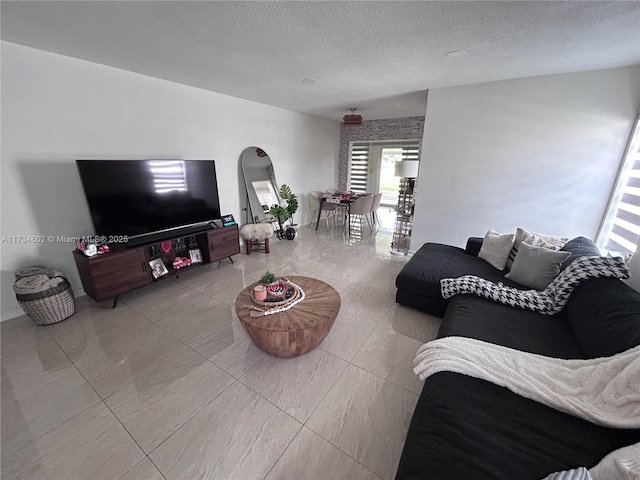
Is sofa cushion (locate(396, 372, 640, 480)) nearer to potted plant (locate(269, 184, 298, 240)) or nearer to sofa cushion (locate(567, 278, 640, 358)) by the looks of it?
sofa cushion (locate(567, 278, 640, 358))

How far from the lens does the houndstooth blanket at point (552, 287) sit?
1.66 m

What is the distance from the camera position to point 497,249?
2.61m

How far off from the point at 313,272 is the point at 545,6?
3.05 metres

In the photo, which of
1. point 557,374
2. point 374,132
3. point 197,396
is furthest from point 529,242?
point 374,132

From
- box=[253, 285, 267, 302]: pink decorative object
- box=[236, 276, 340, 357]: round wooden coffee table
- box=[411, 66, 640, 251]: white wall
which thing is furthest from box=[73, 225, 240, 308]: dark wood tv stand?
box=[411, 66, 640, 251]: white wall

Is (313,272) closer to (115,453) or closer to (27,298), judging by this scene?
(115,453)

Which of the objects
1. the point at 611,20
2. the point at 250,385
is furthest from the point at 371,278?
the point at 611,20

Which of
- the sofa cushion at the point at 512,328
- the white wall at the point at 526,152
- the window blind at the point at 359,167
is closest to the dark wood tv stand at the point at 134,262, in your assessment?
the sofa cushion at the point at 512,328

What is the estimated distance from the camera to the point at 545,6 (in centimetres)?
158

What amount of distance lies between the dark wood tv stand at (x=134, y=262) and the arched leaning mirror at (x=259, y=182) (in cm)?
124

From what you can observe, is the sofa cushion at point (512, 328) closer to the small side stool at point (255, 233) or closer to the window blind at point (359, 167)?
the small side stool at point (255, 233)

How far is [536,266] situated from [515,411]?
1558 millimetres

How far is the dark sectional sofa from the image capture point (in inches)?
35.3

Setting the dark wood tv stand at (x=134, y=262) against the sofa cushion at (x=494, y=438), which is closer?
the sofa cushion at (x=494, y=438)
